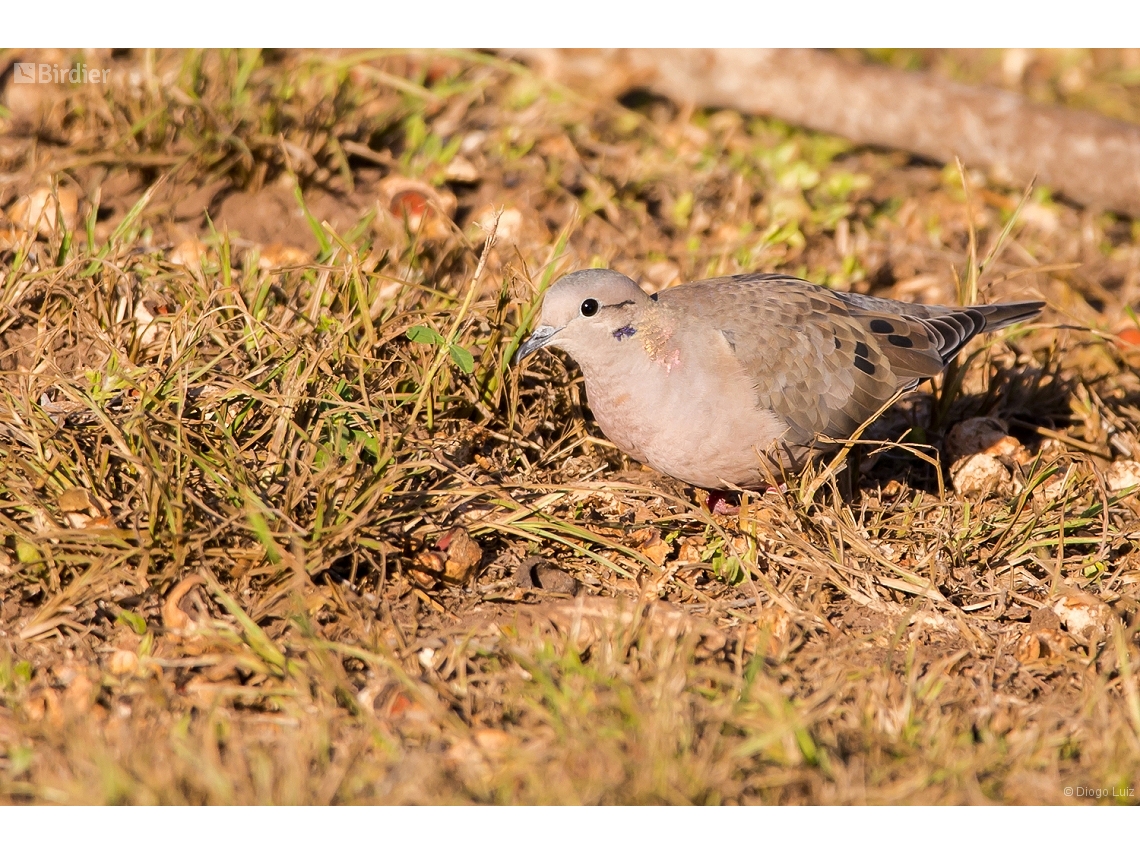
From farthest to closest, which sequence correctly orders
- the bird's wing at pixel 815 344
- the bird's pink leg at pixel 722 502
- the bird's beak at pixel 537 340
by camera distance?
the bird's pink leg at pixel 722 502 < the bird's wing at pixel 815 344 < the bird's beak at pixel 537 340

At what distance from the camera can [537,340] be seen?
162 inches

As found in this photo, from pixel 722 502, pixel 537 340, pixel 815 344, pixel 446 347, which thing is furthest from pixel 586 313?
pixel 722 502

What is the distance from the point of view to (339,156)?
5.64m

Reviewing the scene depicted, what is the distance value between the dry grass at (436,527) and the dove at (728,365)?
0.28m

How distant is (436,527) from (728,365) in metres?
1.29

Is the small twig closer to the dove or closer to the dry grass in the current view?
the dry grass

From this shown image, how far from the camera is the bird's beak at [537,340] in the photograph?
411 centimetres

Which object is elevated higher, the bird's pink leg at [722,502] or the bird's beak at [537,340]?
the bird's beak at [537,340]

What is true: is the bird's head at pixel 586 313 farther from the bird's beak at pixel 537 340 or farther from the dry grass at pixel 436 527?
the dry grass at pixel 436 527

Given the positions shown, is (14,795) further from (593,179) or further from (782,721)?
(593,179)

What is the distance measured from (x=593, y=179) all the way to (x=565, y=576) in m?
2.78

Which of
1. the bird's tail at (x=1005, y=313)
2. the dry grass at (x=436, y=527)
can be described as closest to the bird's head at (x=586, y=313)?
the dry grass at (x=436, y=527)

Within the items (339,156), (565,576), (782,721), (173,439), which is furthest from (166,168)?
(782,721)

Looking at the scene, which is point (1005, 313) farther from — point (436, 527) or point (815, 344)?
point (436, 527)
